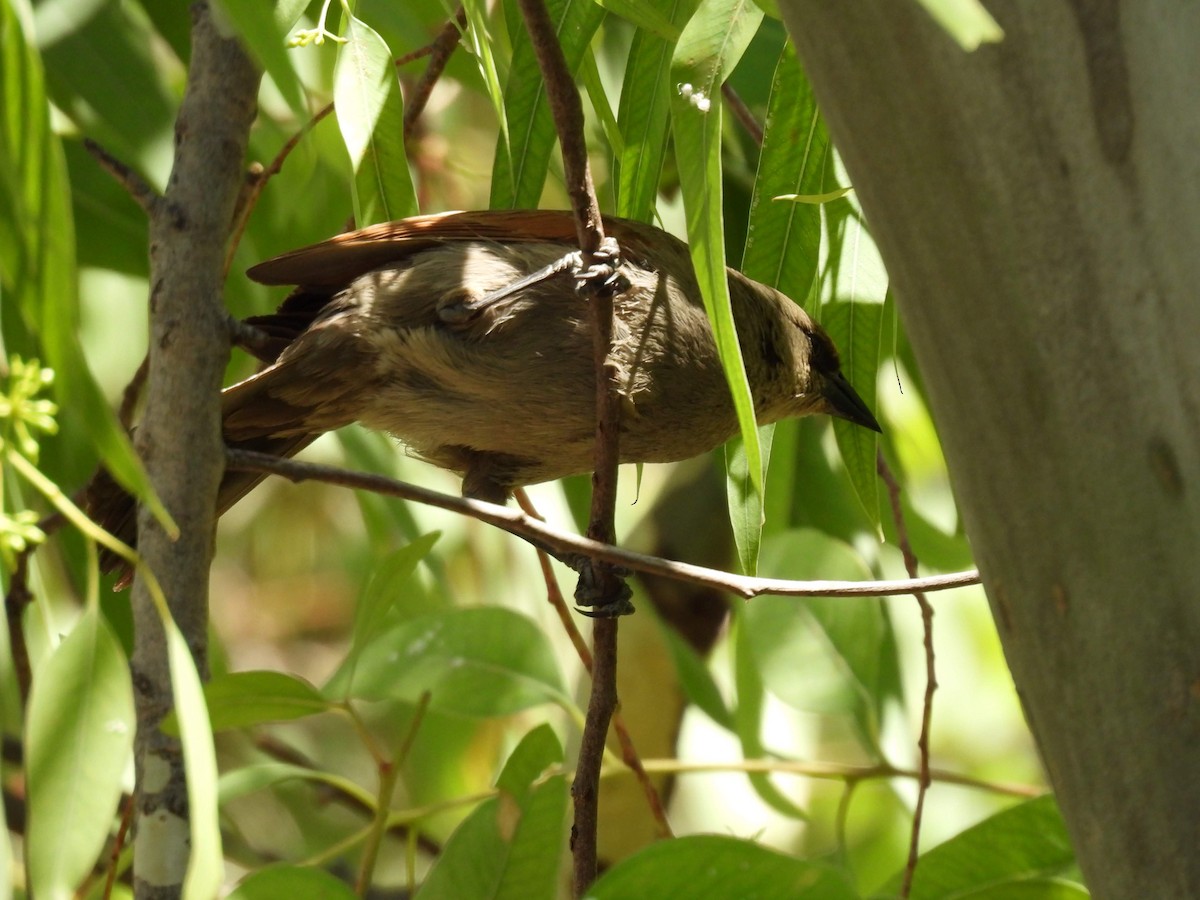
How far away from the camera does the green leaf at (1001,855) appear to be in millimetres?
1659

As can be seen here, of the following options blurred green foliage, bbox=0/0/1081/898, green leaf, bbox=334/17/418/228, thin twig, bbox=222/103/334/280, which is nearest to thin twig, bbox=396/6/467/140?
blurred green foliage, bbox=0/0/1081/898

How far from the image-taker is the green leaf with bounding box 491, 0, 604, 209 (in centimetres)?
162

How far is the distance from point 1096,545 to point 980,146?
0.31 metres

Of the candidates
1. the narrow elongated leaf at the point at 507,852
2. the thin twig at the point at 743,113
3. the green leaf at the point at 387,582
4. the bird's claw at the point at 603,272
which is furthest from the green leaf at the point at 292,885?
the thin twig at the point at 743,113

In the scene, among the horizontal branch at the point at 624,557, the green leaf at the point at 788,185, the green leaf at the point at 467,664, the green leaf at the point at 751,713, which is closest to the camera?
the horizontal branch at the point at 624,557

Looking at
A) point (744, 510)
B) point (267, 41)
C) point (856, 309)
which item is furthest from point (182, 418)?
point (856, 309)

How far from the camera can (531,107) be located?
1.72 meters

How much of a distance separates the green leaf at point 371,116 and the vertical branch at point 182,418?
0.16 meters

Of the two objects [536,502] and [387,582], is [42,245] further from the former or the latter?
[536,502]

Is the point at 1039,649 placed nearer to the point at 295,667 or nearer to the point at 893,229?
the point at 893,229

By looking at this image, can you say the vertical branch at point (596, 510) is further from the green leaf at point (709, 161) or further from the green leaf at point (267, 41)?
the green leaf at point (267, 41)

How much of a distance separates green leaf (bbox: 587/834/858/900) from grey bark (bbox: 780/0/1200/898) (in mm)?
257

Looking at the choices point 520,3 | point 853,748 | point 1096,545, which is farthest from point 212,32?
point 853,748

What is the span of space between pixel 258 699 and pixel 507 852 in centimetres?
34
